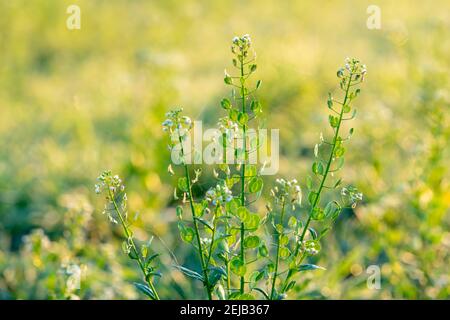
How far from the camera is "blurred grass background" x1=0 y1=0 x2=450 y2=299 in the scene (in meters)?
2.23

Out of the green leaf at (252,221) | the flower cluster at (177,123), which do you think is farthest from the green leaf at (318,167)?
the flower cluster at (177,123)

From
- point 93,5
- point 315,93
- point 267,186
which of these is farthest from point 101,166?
point 93,5

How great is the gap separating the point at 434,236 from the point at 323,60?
2.44 m

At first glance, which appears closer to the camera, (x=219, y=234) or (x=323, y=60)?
(x=219, y=234)

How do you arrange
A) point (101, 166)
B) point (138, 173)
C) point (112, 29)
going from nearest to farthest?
point (138, 173), point (101, 166), point (112, 29)

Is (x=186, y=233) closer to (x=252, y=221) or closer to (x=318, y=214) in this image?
(x=252, y=221)

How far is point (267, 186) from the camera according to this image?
118 inches

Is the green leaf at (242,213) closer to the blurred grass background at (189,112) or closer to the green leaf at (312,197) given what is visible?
the green leaf at (312,197)

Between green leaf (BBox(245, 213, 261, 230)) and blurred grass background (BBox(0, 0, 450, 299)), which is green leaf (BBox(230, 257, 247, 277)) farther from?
blurred grass background (BBox(0, 0, 450, 299))

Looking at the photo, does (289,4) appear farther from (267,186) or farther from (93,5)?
(267,186)

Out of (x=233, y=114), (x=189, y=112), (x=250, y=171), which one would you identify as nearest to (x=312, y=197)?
(x=250, y=171)

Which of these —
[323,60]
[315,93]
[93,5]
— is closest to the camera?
[315,93]

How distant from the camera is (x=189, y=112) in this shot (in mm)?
3688

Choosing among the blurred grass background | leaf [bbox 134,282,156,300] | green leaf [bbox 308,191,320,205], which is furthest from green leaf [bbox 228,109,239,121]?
the blurred grass background
